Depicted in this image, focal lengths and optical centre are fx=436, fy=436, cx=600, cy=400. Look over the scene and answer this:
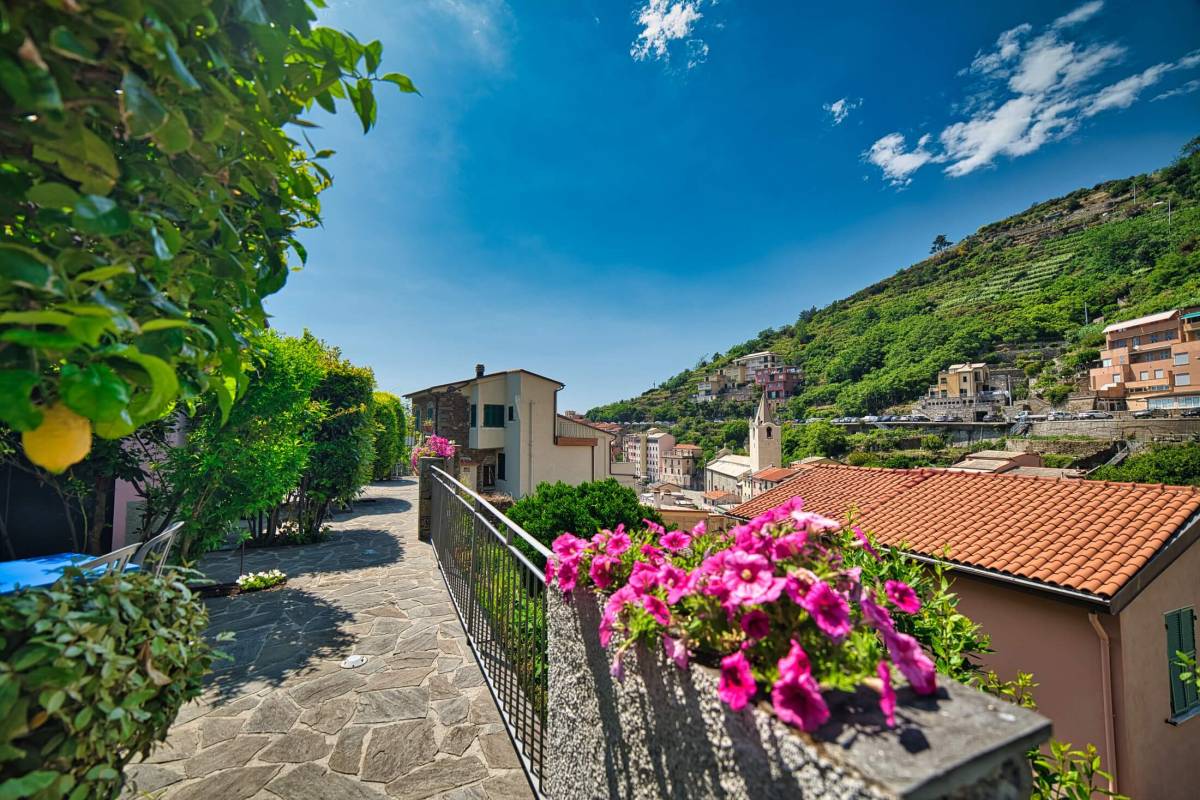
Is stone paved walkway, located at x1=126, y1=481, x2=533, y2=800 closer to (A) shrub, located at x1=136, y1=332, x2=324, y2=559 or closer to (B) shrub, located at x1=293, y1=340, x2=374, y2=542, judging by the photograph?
(A) shrub, located at x1=136, y1=332, x2=324, y2=559

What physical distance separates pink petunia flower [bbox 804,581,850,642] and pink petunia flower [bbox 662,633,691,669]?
0.31 metres

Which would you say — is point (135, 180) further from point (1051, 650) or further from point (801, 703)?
point (1051, 650)

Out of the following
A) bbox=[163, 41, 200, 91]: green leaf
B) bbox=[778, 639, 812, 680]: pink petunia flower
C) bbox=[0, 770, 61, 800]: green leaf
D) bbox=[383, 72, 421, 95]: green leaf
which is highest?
bbox=[383, 72, 421, 95]: green leaf

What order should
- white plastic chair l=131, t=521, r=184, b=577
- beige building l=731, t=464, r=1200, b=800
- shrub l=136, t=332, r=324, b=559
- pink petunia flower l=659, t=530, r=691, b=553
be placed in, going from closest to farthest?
pink petunia flower l=659, t=530, r=691, b=553
white plastic chair l=131, t=521, r=184, b=577
shrub l=136, t=332, r=324, b=559
beige building l=731, t=464, r=1200, b=800

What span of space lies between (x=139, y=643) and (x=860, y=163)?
47.8m

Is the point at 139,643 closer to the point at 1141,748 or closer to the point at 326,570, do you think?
the point at 326,570

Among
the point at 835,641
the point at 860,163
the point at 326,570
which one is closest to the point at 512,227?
the point at 326,570

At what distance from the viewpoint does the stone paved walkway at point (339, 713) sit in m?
2.22

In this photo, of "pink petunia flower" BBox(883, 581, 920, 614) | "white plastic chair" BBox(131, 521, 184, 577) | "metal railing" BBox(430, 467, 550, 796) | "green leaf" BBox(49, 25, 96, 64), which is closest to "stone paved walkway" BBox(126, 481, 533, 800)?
"metal railing" BBox(430, 467, 550, 796)

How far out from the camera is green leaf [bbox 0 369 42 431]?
612 millimetres

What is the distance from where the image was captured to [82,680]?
2.84 ft

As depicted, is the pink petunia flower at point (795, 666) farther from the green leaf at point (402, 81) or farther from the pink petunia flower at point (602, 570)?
the green leaf at point (402, 81)

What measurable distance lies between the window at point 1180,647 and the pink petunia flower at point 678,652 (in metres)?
9.14

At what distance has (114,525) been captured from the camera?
562 cm
